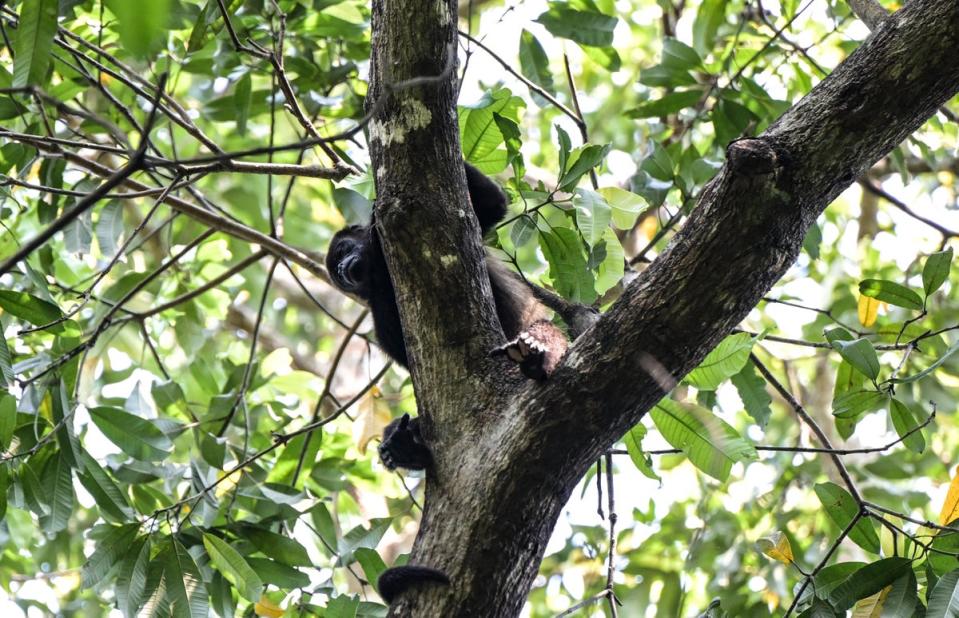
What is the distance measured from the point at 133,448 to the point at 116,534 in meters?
0.45

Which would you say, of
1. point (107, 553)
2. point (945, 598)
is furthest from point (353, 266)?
point (945, 598)

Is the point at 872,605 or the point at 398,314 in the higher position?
the point at 398,314

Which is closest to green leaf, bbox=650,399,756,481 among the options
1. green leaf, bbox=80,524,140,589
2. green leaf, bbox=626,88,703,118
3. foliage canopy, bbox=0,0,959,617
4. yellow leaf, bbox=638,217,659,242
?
foliage canopy, bbox=0,0,959,617

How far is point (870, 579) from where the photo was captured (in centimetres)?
280

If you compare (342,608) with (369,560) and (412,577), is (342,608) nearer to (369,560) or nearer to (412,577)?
(369,560)

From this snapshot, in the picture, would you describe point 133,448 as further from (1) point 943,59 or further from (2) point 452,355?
(1) point 943,59

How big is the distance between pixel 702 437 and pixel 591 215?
2.66ft

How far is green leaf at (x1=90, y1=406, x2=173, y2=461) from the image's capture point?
3584 mm

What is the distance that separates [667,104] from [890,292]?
59.1 inches

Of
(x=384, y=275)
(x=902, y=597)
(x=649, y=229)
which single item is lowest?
(x=902, y=597)

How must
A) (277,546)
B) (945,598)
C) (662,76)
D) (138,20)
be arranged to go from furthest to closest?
(662,76) → (277,546) → (945,598) → (138,20)

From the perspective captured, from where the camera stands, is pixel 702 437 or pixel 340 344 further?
pixel 340 344

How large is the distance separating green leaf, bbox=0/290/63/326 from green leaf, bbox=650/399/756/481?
233 centimetres

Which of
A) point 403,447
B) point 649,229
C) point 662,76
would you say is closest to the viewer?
point 403,447
